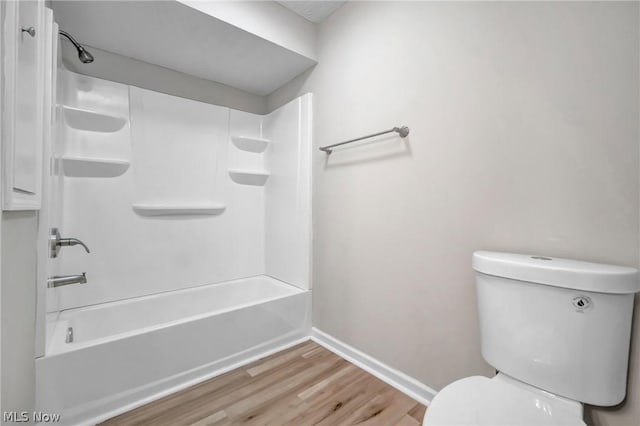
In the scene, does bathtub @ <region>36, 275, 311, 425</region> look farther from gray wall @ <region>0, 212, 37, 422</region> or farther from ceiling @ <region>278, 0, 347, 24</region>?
ceiling @ <region>278, 0, 347, 24</region>

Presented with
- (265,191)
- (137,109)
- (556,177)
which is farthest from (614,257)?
(137,109)

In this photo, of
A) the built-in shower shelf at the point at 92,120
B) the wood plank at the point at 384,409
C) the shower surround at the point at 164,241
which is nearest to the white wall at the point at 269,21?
the shower surround at the point at 164,241

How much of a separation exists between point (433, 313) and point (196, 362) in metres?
1.35

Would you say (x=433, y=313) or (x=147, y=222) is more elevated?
(x=147, y=222)

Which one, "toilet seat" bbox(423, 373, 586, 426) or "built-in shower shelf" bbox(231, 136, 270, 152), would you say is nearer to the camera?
"toilet seat" bbox(423, 373, 586, 426)

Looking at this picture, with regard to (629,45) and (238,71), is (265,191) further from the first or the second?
(629,45)

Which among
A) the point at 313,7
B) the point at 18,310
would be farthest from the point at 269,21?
the point at 18,310

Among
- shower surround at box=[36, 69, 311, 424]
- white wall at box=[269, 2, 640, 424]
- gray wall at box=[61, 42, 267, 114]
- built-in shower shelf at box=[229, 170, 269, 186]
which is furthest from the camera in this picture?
built-in shower shelf at box=[229, 170, 269, 186]

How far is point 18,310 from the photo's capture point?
37.4 inches

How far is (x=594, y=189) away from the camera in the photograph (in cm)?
94

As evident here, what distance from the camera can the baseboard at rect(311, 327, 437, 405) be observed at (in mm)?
1434

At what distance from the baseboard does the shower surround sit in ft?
0.70

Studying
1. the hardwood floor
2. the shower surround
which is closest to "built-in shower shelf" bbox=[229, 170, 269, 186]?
the shower surround

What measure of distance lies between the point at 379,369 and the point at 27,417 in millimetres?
1583
